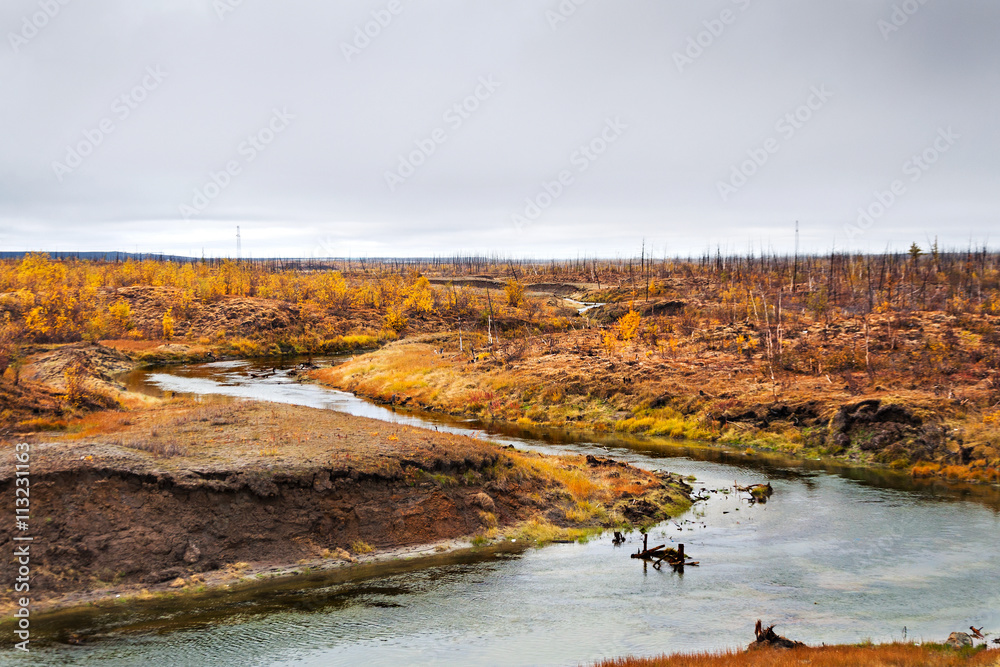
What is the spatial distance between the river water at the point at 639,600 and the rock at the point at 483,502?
3.02 metres

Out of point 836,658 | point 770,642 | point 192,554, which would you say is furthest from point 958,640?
point 192,554

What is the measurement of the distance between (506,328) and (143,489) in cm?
8209

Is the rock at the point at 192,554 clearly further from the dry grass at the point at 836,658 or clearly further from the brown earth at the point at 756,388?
the brown earth at the point at 756,388

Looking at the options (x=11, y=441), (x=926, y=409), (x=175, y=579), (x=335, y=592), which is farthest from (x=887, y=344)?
(x=11, y=441)

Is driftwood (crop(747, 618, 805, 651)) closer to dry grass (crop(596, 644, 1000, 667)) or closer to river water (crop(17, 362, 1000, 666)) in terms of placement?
dry grass (crop(596, 644, 1000, 667))

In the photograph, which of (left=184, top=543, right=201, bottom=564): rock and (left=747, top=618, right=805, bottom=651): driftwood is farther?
(left=184, top=543, right=201, bottom=564): rock

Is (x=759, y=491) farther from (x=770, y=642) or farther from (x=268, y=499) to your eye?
(x=268, y=499)

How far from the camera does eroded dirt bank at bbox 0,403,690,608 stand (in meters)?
22.6

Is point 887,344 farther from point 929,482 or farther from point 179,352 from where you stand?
point 179,352

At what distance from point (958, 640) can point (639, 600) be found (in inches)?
351

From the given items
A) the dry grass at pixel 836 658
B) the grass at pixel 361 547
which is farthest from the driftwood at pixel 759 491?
the grass at pixel 361 547

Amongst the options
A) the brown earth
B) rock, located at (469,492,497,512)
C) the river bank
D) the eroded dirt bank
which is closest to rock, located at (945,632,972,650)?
the eroded dirt bank

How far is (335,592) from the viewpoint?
23156 millimetres

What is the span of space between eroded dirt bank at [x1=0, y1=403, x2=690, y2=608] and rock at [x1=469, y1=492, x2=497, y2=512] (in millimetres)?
53
